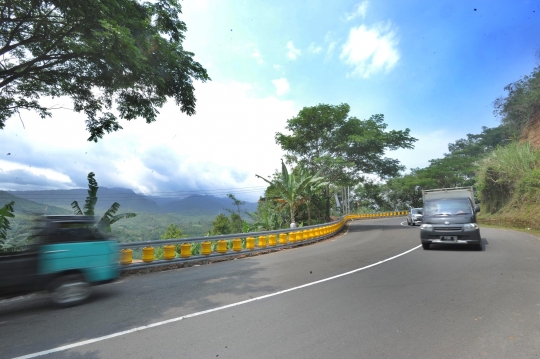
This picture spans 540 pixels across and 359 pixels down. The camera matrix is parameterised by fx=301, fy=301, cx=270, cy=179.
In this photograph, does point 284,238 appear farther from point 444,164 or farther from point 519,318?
point 444,164

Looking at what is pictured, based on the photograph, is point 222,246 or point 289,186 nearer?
point 222,246

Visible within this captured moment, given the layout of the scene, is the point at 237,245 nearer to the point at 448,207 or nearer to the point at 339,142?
the point at 448,207

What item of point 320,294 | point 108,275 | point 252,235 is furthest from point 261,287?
point 252,235

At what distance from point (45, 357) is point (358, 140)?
22.8 m

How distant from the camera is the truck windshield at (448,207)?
38.1 ft

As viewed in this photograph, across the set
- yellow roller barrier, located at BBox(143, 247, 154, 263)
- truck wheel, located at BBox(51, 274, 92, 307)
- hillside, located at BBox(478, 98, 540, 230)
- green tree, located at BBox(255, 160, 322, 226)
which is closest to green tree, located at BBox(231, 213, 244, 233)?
green tree, located at BBox(255, 160, 322, 226)

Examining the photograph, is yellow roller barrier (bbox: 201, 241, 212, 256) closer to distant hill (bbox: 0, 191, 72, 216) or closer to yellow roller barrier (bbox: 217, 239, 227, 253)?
yellow roller barrier (bbox: 217, 239, 227, 253)

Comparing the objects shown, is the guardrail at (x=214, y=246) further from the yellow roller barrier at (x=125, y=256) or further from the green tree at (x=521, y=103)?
the green tree at (x=521, y=103)

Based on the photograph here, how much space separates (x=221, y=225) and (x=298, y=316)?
23.2m

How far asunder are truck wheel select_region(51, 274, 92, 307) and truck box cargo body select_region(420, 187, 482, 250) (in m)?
11.2

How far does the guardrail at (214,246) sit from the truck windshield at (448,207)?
20.9 feet

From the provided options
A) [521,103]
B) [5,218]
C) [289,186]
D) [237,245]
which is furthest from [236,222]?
[521,103]

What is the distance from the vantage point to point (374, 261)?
381 inches

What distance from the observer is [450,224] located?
442 inches
